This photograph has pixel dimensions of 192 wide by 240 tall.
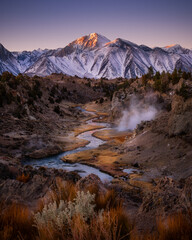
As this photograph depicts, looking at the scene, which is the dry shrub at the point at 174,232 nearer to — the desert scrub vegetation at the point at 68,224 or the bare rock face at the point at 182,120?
the desert scrub vegetation at the point at 68,224

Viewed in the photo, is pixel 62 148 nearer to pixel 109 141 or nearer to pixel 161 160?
pixel 109 141

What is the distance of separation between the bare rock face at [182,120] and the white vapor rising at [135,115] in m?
14.7

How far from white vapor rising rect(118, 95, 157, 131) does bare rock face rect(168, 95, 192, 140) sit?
14.7 metres

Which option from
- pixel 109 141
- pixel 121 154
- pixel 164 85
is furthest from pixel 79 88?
pixel 121 154

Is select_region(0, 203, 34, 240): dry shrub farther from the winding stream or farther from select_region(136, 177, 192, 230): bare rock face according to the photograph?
the winding stream

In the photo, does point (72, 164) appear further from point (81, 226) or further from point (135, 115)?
point (135, 115)

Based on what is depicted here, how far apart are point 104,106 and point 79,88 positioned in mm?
30393

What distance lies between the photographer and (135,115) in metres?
35.9

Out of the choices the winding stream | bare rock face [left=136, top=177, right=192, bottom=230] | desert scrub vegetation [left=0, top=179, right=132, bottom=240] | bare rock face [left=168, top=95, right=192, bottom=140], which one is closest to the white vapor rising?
the winding stream

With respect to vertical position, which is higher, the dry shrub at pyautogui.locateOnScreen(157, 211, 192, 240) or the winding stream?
the dry shrub at pyautogui.locateOnScreen(157, 211, 192, 240)

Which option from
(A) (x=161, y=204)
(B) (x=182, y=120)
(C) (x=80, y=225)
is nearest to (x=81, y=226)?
(C) (x=80, y=225)

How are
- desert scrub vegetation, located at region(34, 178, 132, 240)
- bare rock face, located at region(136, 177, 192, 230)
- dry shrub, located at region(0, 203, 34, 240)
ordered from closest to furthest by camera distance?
1. desert scrub vegetation, located at region(34, 178, 132, 240)
2. dry shrub, located at region(0, 203, 34, 240)
3. bare rock face, located at region(136, 177, 192, 230)

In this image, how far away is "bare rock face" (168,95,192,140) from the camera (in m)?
16.5

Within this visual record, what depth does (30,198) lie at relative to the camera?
548 centimetres
